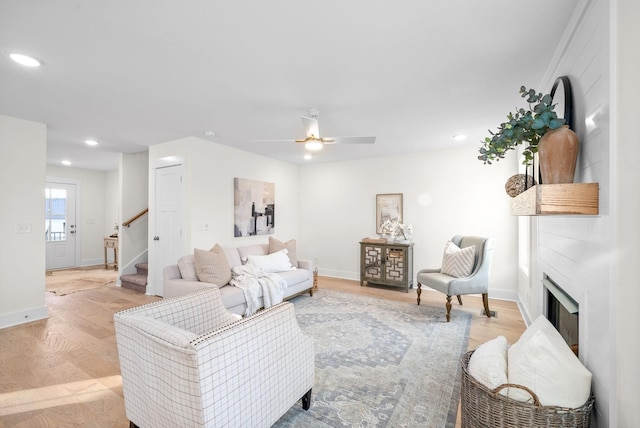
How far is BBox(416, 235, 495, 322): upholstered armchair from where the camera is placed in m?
3.54

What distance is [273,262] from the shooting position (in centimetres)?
427

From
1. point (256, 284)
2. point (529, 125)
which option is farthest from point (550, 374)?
point (256, 284)

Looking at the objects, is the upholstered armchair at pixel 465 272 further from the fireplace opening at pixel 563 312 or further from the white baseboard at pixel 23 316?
the white baseboard at pixel 23 316

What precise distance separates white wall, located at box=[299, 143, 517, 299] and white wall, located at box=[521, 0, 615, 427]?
9.26 feet

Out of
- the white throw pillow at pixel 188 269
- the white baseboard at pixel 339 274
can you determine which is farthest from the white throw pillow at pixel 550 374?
the white baseboard at pixel 339 274

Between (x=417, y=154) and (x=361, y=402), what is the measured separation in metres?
4.09

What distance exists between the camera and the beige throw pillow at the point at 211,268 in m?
3.42

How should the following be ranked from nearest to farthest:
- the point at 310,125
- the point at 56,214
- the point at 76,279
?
the point at 310,125
the point at 76,279
the point at 56,214

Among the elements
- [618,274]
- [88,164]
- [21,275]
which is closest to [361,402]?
[618,274]

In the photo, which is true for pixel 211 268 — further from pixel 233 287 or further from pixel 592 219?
pixel 592 219

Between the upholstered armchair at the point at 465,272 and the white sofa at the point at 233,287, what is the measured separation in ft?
5.58

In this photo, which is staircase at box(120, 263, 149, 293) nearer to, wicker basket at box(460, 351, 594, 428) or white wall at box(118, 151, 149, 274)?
white wall at box(118, 151, 149, 274)

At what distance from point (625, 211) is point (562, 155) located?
341 millimetres

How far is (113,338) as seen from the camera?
3.02m
